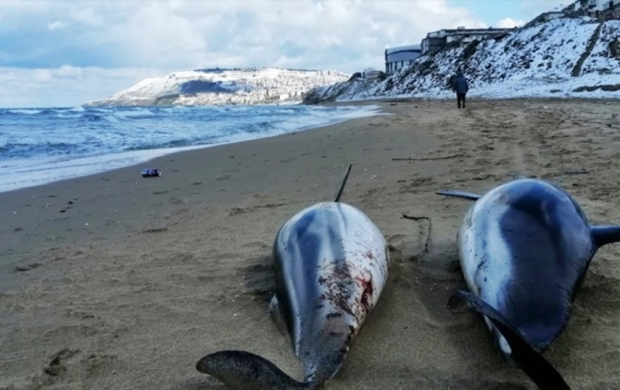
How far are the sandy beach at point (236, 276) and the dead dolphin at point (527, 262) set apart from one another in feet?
0.67

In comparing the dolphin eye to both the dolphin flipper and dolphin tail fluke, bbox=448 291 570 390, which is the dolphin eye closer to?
dolphin tail fluke, bbox=448 291 570 390

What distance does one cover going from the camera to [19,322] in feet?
9.91

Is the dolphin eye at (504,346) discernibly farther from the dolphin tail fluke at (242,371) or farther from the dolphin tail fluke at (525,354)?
the dolphin tail fluke at (242,371)

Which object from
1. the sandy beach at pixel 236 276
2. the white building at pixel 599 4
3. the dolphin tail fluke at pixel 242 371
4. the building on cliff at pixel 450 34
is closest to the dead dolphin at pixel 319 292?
the dolphin tail fluke at pixel 242 371

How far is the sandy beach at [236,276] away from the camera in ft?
7.63

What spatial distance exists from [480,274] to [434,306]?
39cm

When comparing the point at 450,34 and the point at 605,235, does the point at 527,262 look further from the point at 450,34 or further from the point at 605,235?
the point at 450,34

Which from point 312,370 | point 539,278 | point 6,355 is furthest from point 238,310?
point 539,278

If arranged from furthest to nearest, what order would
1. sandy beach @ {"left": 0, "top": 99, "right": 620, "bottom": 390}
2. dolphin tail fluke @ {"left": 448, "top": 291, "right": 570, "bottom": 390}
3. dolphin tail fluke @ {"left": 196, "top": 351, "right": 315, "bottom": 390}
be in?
sandy beach @ {"left": 0, "top": 99, "right": 620, "bottom": 390}, dolphin tail fluke @ {"left": 196, "top": 351, "right": 315, "bottom": 390}, dolphin tail fluke @ {"left": 448, "top": 291, "right": 570, "bottom": 390}

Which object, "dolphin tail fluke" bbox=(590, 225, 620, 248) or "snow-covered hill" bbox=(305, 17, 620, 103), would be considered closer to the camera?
"dolphin tail fluke" bbox=(590, 225, 620, 248)

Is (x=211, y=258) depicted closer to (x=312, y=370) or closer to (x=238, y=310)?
(x=238, y=310)

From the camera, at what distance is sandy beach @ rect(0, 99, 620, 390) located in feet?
7.63

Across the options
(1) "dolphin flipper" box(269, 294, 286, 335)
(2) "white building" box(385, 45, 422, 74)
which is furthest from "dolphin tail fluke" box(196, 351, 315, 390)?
(2) "white building" box(385, 45, 422, 74)

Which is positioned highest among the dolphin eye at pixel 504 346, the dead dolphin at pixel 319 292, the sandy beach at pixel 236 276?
the dead dolphin at pixel 319 292
